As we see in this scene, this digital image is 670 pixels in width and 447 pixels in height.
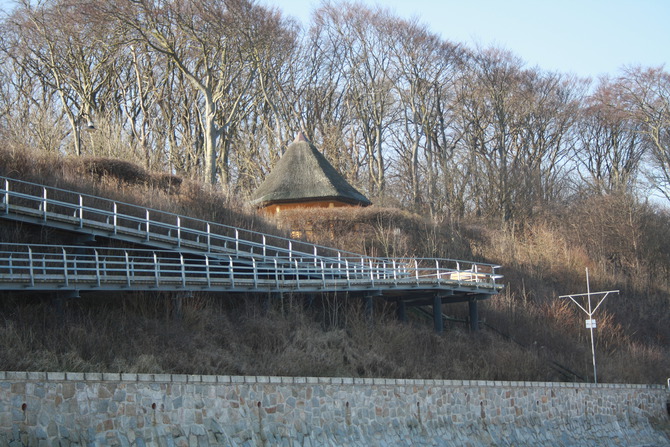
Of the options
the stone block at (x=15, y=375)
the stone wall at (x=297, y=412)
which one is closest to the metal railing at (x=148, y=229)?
the stone wall at (x=297, y=412)

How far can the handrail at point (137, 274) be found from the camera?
19.9 m

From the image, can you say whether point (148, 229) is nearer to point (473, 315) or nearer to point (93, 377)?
point (93, 377)

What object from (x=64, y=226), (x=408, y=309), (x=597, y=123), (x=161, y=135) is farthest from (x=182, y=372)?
(x=597, y=123)

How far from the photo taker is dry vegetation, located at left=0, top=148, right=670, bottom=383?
1970 centimetres

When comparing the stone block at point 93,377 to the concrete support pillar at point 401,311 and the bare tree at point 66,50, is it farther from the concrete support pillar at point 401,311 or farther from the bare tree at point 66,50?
the bare tree at point 66,50

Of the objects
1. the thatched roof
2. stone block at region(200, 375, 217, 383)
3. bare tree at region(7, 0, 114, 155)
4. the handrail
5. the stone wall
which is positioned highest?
bare tree at region(7, 0, 114, 155)

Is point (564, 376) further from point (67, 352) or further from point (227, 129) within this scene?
point (227, 129)

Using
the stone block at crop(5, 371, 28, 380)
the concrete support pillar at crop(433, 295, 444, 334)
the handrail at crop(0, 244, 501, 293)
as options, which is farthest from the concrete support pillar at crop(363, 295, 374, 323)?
the stone block at crop(5, 371, 28, 380)

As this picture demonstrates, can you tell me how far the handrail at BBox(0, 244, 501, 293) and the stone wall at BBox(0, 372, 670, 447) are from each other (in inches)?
196

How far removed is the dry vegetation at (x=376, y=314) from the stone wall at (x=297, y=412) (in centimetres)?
146

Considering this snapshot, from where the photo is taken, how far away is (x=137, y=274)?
83.6 ft

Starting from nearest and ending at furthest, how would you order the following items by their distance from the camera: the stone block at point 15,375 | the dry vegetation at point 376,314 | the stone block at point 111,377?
the stone block at point 15,375
the stone block at point 111,377
the dry vegetation at point 376,314

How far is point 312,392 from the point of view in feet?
61.6

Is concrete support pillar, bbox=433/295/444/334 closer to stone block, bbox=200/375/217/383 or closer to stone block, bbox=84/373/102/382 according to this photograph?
stone block, bbox=200/375/217/383
